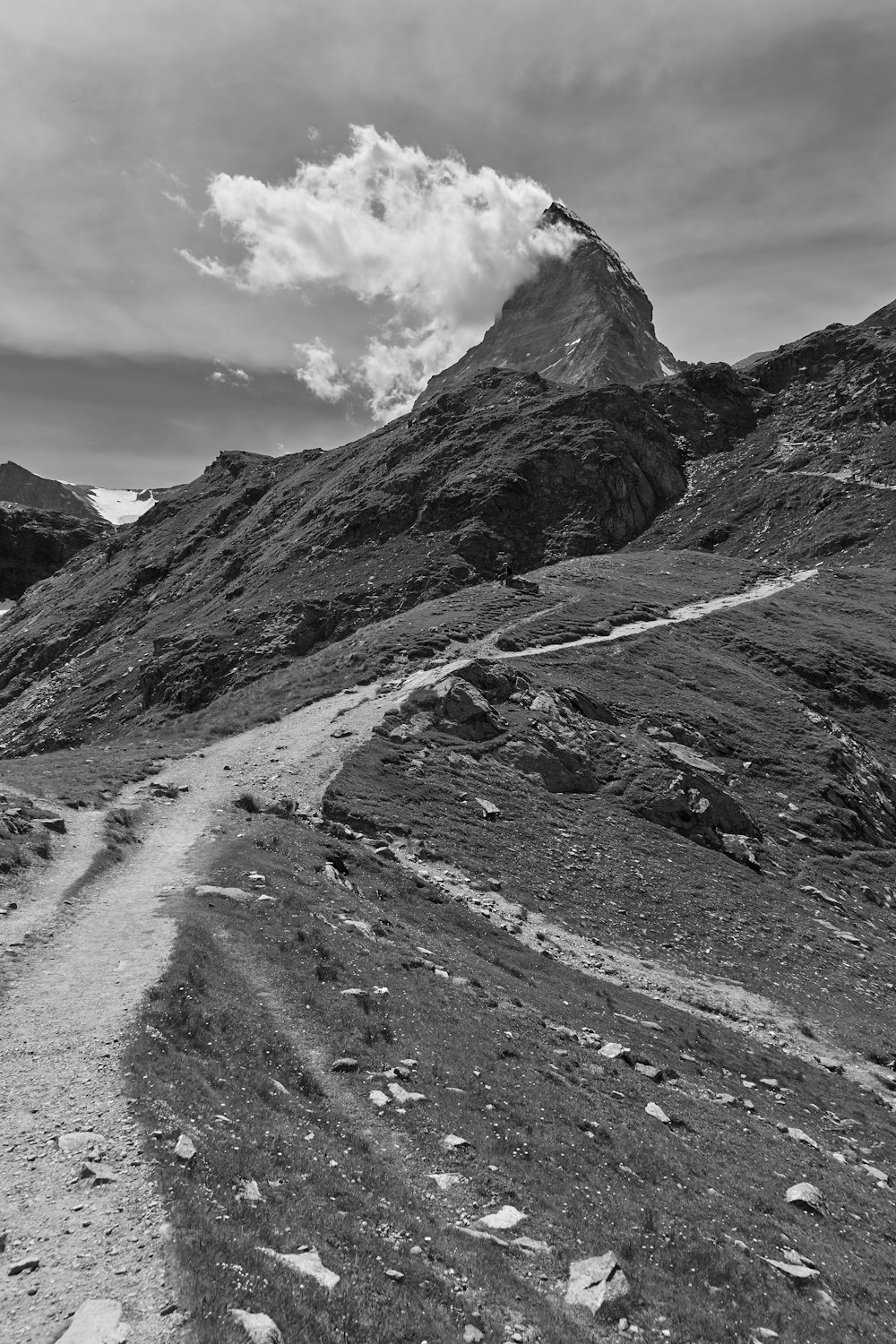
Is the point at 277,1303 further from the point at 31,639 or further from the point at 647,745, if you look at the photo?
the point at 31,639

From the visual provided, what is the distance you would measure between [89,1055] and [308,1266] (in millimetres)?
6007

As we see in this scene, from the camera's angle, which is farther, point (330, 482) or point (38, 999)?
point (330, 482)

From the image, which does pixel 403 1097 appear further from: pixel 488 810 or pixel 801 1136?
pixel 488 810

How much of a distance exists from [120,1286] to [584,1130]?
980 centimetres

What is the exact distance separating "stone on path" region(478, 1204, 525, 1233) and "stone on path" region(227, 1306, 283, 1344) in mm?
4724

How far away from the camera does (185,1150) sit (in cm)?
985

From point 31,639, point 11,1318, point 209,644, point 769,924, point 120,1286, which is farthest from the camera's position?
point 31,639

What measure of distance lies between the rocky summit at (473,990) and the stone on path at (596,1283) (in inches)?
1.8

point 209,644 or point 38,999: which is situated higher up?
point 209,644

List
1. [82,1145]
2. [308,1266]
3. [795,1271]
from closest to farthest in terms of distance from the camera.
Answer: [308,1266] → [82,1145] → [795,1271]

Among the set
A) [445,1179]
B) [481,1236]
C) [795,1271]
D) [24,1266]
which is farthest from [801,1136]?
[24,1266]

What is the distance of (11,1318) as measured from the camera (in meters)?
6.89

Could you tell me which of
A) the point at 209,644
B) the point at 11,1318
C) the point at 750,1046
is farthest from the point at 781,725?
the point at 209,644

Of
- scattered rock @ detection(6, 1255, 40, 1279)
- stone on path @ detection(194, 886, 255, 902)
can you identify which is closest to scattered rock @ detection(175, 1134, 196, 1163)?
scattered rock @ detection(6, 1255, 40, 1279)
